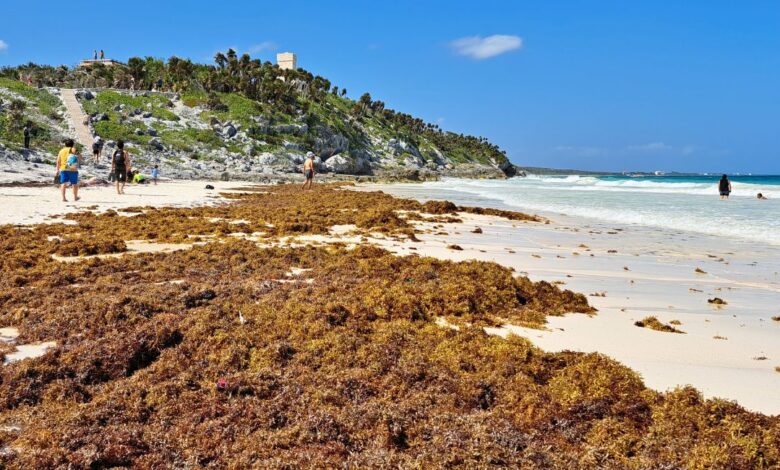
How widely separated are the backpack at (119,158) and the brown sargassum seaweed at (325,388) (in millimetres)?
14552

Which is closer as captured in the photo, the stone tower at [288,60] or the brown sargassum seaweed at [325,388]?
the brown sargassum seaweed at [325,388]

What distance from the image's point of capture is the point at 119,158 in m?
18.8

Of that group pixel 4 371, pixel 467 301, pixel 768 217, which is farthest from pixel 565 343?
pixel 768 217

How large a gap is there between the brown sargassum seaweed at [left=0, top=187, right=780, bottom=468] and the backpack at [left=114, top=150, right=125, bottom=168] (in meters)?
14.6

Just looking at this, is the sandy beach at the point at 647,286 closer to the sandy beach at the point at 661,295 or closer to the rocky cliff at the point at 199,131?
the sandy beach at the point at 661,295

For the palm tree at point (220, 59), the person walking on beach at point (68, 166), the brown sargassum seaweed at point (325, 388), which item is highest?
the palm tree at point (220, 59)

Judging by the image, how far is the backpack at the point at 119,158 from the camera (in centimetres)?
1869

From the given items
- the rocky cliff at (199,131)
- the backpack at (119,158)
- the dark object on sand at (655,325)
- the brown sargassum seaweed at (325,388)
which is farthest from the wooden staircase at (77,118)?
the dark object on sand at (655,325)

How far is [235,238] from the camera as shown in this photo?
9523mm

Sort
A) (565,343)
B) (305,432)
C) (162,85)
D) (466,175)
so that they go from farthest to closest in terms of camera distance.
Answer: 1. (466,175)
2. (162,85)
3. (565,343)
4. (305,432)

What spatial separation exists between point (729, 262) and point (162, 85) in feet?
241

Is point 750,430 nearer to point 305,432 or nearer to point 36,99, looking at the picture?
point 305,432

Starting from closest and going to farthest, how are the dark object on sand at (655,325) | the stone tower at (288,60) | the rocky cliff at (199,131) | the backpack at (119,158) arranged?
the dark object on sand at (655,325), the backpack at (119,158), the rocky cliff at (199,131), the stone tower at (288,60)

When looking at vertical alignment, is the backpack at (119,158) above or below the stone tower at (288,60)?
below
